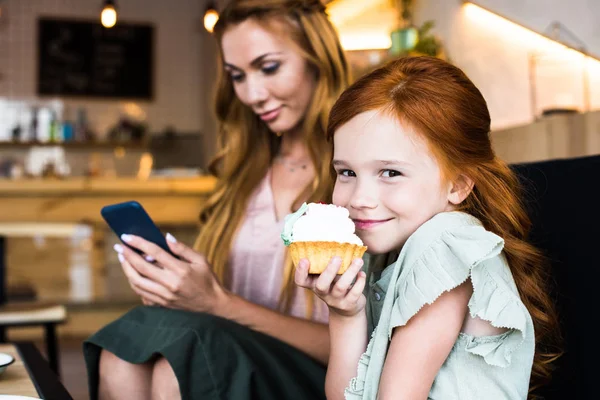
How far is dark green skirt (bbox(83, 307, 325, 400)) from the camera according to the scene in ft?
4.52

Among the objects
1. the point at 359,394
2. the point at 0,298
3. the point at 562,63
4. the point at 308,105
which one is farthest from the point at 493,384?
the point at 0,298

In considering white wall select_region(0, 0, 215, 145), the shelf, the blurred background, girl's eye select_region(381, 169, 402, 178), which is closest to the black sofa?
girl's eye select_region(381, 169, 402, 178)

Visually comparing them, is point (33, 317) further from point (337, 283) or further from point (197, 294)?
point (337, 283)

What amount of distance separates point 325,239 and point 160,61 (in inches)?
270

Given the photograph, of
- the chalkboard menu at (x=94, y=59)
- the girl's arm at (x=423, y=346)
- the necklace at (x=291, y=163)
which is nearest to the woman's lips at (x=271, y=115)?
the necklace at (x=291, y=163)

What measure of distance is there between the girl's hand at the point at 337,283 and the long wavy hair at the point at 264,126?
2.40 ft

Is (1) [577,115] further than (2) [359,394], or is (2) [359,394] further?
(1) [577,115]

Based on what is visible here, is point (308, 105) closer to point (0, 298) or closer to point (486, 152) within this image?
point (486, 152)

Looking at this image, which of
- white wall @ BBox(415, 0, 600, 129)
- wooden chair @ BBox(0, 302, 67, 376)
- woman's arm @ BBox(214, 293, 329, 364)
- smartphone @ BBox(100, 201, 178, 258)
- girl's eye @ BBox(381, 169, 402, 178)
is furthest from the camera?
wooden chair @ BBox(0, 302, 67, 376)

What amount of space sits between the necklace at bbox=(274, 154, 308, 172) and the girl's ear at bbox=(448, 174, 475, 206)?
33.8 inches

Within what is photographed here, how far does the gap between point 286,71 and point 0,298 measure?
7.22 ft

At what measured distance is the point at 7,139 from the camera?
23.5 feet

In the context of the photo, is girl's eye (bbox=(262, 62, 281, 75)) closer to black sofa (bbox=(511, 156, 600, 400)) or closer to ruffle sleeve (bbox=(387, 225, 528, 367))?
black sofa (bbox=(511, 156, 600, 400))

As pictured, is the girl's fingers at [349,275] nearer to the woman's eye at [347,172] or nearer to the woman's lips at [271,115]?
the woman's eye at [347,172]
